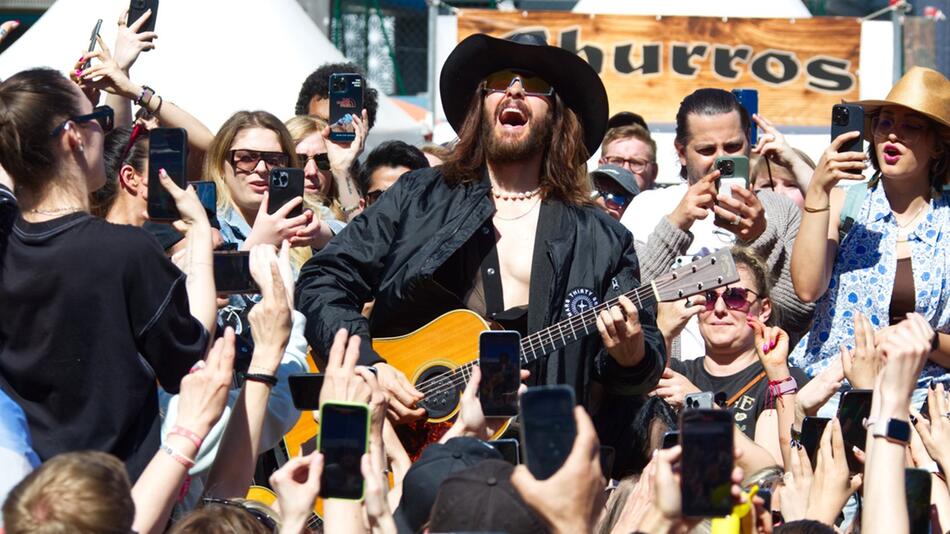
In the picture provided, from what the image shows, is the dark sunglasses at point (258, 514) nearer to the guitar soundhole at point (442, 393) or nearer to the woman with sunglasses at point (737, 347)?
the guitar soundhole at point (442, 393)

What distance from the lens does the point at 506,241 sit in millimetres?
5238

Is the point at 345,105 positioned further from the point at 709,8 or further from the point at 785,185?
the point at 709,8

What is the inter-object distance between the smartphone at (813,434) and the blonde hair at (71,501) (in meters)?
2.00

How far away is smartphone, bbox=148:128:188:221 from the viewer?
4.25 meters

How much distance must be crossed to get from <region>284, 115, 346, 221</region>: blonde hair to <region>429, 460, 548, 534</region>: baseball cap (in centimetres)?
352

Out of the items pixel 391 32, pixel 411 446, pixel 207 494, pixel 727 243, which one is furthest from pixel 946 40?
pixel 207 494

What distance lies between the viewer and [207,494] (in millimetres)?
3988

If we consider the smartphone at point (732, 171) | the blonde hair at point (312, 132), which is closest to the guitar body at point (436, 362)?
the smartphone at point (732, 171)

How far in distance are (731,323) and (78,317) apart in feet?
9.77

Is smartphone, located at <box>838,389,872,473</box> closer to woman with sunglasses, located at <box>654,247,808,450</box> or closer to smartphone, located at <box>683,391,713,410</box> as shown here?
smartphone, located at <box>683,391,713,410</box>

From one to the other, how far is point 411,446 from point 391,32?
13.6 metres

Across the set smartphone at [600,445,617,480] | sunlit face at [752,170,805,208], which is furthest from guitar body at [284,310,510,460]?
sunlit face at [752,170,805,208]

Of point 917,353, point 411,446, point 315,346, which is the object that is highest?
point 917,353

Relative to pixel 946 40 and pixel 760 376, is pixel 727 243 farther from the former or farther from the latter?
pixel 946 40
